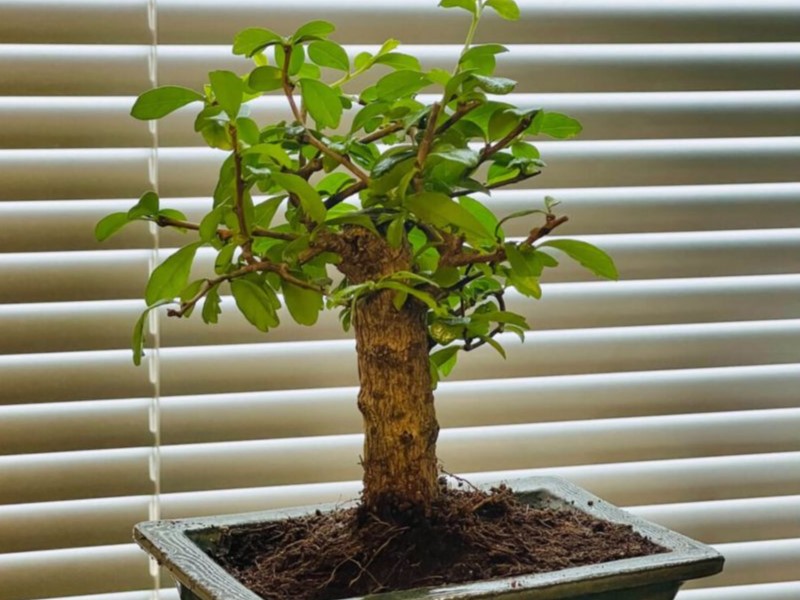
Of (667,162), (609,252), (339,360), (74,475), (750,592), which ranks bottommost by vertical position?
(750,592)

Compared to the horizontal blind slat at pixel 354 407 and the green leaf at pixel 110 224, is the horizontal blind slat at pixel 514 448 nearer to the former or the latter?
the horizontal blind slat at pixel 354 407

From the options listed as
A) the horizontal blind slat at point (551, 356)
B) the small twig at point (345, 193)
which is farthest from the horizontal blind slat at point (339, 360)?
the small twig at point (345, 193)

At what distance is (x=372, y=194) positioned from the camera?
924 mm

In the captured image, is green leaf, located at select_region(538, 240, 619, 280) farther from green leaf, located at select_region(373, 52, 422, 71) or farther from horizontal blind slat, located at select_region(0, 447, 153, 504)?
horizontal blind slat, located at select_region(0, 447, 153, 504)

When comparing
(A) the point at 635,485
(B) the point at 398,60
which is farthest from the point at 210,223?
(A) the point at 635,485

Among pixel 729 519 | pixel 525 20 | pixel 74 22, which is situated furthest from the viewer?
pixel 729 519

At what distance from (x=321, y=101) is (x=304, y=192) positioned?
3.3 inches

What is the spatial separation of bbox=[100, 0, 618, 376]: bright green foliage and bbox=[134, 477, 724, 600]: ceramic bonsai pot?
170 millimetres

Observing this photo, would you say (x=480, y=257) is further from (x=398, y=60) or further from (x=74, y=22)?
(x=74, y=22)

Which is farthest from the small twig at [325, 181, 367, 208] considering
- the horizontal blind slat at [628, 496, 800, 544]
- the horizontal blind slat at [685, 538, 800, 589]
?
the horizontal blind slat at [685, 538, 800, 589]

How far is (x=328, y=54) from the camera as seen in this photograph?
3.07ft

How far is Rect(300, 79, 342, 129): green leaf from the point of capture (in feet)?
2.94

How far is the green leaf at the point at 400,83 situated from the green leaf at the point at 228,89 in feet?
0.42

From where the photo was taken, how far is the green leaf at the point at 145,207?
36.2 inches
